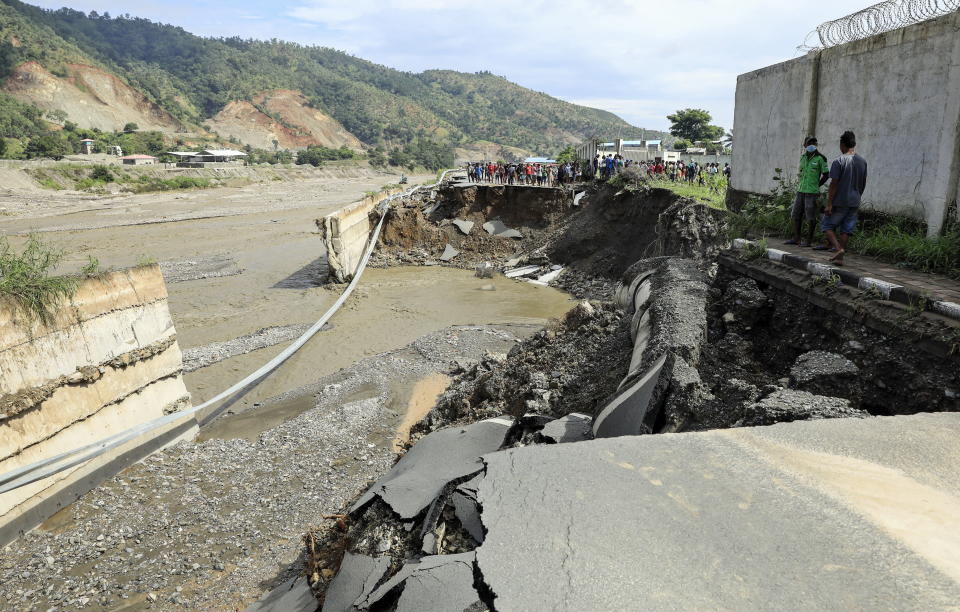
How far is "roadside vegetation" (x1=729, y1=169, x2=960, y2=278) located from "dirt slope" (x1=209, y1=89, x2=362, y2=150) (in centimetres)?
11249

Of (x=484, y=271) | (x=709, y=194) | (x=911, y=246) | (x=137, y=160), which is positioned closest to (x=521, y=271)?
(x=484, y=271)

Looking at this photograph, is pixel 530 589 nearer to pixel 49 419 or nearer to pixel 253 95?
pixel 49 419

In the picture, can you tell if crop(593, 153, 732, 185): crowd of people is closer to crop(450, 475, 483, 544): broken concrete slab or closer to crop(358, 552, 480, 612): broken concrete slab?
crop(450, 475, 483, 544): broken concrete slab

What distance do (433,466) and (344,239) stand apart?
53.2ft

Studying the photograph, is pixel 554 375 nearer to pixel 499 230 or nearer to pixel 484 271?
pixel 484 271

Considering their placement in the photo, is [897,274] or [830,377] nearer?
[830,377]

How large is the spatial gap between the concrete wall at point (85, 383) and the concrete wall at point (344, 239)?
10078mm

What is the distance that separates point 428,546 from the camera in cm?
311

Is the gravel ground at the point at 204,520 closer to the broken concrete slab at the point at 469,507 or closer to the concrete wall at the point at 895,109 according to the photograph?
the broken concrete slab at the point at 469,507

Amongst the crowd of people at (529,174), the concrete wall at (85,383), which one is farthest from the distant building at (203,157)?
the concrete wall at (85,383)

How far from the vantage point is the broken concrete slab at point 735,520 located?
220 cm

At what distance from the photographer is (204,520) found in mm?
6594

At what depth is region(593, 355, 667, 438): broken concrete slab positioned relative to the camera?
13.5 ft

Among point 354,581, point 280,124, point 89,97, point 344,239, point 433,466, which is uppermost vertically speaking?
point 280,124
